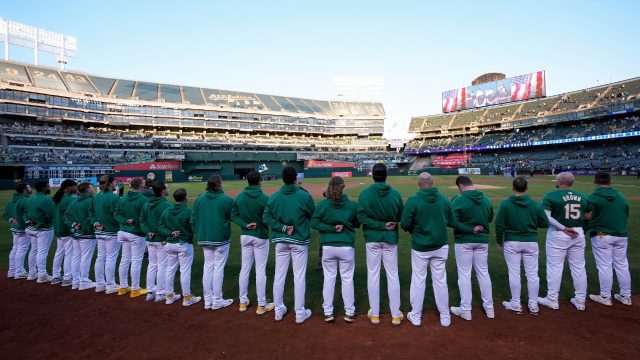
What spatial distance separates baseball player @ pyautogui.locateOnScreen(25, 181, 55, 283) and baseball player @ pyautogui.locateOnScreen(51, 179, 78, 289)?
0.57 ft

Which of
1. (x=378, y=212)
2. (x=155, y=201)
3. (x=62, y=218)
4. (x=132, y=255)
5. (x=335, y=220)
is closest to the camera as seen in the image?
(x=378, y=212)

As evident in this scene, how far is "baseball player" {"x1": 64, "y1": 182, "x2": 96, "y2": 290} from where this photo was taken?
6203 mm

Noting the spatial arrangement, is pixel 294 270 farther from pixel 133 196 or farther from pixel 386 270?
pixel 133 196

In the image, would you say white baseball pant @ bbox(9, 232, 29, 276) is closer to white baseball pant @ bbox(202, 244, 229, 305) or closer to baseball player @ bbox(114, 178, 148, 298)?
baseball player @ bbox(114, 178, 148, 298)

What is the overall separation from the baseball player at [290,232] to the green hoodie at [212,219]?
0.79m

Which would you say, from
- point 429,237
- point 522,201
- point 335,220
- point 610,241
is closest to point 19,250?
point 335,220

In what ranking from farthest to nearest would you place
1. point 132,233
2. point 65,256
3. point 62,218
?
point 65,256 → point 62,218 → point 132,233

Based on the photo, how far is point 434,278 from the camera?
4.63 m

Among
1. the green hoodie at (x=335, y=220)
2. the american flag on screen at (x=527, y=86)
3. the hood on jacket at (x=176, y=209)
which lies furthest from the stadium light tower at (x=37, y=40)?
the american flag on screen at (x=527, y=86)

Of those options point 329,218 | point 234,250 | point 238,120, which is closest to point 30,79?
point 238,120

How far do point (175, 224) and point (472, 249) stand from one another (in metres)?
4.71

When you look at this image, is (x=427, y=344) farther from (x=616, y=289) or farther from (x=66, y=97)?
(x=66, y=97)

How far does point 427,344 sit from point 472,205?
80.7 inches

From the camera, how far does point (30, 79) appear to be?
5747cm
